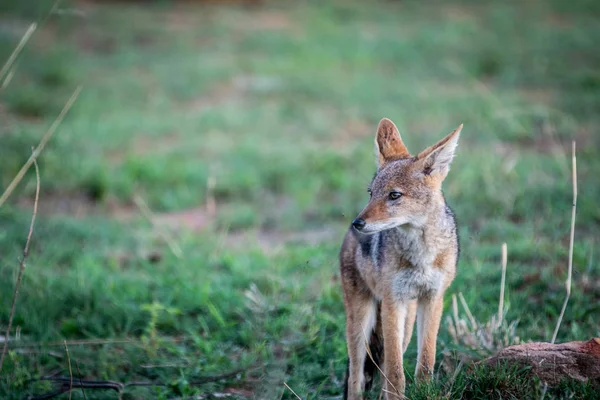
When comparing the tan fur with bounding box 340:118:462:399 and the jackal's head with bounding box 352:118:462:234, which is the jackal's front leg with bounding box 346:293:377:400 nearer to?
the tan fur with bounding box 340:118:462:399

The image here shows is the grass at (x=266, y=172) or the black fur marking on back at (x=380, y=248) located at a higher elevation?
the black fur marking on back at (x=380, y=248)

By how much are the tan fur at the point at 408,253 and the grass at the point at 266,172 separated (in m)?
0.28

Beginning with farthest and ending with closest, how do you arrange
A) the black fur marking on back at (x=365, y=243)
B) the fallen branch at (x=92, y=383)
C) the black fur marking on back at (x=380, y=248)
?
the fallen branch at (x=92, y=383) → the black fur marking on back at (x=365, y=243) → the black fur marking on back at (x=380, y=248)

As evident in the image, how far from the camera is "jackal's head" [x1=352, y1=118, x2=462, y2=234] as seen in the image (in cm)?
436

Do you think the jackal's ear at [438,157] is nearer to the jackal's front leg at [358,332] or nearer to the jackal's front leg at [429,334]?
the jackal's front leg at [429,334]

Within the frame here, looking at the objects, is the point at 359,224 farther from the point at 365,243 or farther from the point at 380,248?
the point at 365,243

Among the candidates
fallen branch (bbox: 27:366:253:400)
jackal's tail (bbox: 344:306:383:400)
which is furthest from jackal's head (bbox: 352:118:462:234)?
fallen branch (bbox: 27:366:253:400)

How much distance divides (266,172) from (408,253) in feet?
17.1

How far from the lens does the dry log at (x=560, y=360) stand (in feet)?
13.7

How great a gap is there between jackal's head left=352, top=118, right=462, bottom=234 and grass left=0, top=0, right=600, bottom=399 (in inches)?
36.9

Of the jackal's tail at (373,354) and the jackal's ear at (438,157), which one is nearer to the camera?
the jackal's ear at (438,157)

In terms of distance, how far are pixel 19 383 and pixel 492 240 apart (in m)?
4.42

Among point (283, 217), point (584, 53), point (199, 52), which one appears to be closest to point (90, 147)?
point (283, 217)

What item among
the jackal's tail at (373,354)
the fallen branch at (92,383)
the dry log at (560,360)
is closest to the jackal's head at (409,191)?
the jackal's tail at (373,354)
